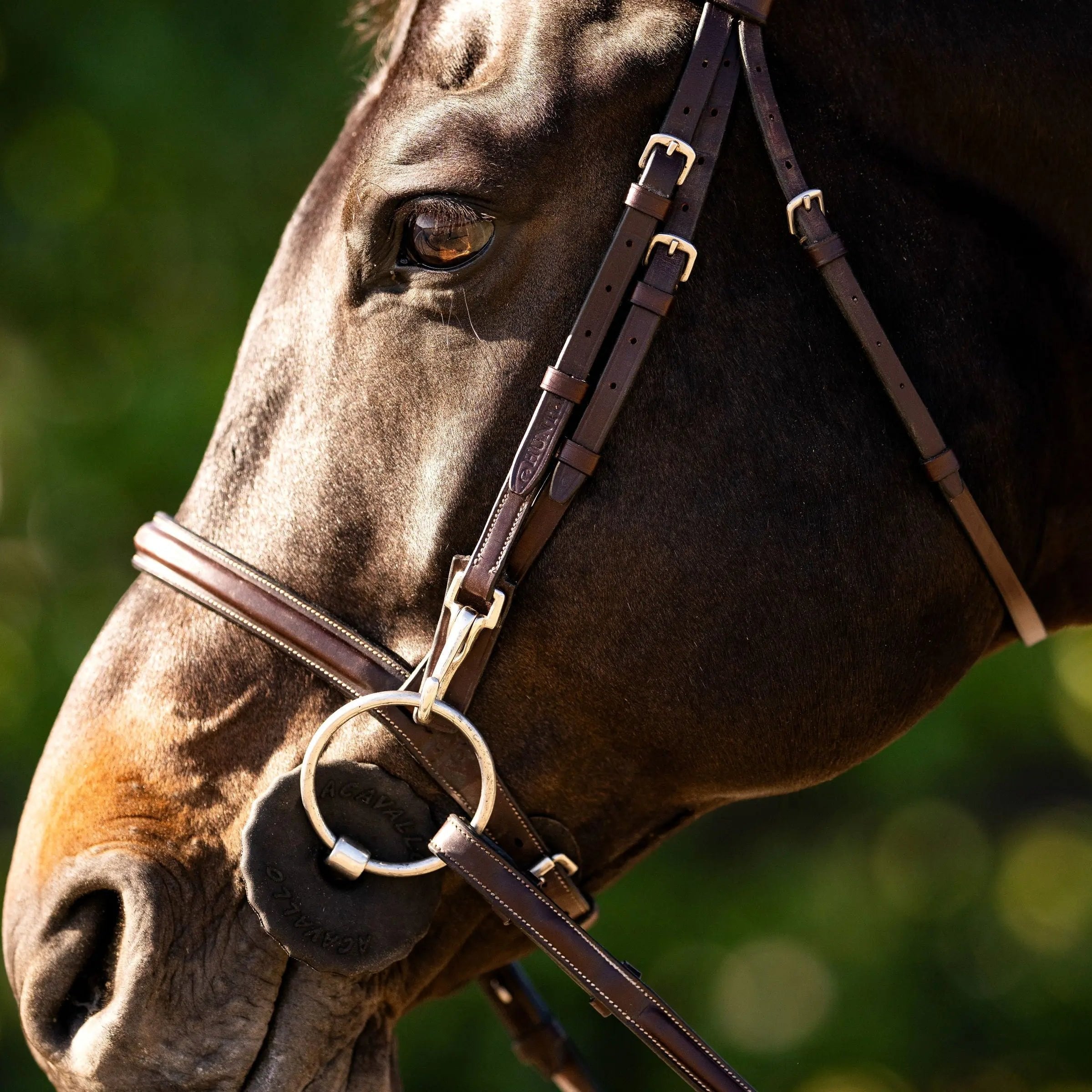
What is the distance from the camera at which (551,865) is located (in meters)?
1.58

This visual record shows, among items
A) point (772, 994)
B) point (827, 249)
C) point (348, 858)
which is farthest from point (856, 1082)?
point (827, 249)

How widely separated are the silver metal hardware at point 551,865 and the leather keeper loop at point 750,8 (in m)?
1.12

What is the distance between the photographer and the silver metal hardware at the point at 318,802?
1.47 metres

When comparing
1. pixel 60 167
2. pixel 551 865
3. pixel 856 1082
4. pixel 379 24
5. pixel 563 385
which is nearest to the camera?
pixel 563 385

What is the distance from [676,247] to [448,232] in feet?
0.94

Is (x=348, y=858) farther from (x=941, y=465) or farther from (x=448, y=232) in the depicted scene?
(x=941, y=465)

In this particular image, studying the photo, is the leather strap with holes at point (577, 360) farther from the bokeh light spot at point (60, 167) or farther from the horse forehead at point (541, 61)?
the bokeh light spot at point (60, 167)

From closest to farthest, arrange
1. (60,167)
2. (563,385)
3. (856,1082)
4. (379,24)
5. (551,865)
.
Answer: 1. (563,385)
2. (551,865)
3. (379,24)
4. (60,167)
5. (856,1082)

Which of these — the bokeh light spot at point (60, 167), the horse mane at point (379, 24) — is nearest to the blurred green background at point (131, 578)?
the bokeh light spot at point (60, 167)

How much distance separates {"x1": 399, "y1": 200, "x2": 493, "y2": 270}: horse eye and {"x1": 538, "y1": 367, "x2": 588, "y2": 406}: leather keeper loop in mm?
185

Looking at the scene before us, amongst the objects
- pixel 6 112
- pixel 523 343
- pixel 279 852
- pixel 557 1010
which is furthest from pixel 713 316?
pixel 6 112

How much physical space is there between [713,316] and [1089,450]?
0.61 meters

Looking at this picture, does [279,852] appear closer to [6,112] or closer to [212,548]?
[212,548]

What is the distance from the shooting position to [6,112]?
4.53m
